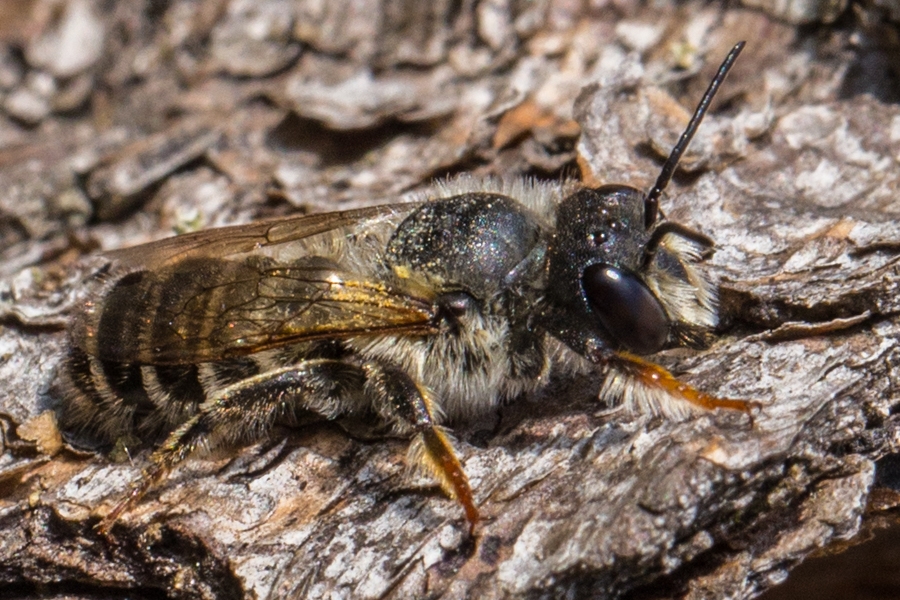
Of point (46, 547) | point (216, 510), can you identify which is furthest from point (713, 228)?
point (46, 547)

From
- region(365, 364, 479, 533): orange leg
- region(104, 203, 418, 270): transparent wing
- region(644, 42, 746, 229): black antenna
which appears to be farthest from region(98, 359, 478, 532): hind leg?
region(644, 42, 746, 229): black antenna

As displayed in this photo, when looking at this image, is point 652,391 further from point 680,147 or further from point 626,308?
point 680,147

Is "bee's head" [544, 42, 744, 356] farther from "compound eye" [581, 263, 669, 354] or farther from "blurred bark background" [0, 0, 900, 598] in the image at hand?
"blurred bark background" [0, 0, 900, 598]


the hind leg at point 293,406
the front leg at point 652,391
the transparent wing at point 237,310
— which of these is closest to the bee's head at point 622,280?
the front leg at point 652,391

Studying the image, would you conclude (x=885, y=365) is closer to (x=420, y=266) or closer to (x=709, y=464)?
(x=709, y=464)

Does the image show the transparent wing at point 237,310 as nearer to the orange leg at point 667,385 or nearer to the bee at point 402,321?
the bee at point 402,321

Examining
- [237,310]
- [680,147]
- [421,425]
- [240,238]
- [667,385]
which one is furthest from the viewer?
[240,238]

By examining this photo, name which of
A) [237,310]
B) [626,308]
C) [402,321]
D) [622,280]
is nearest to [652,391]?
[626,308]
